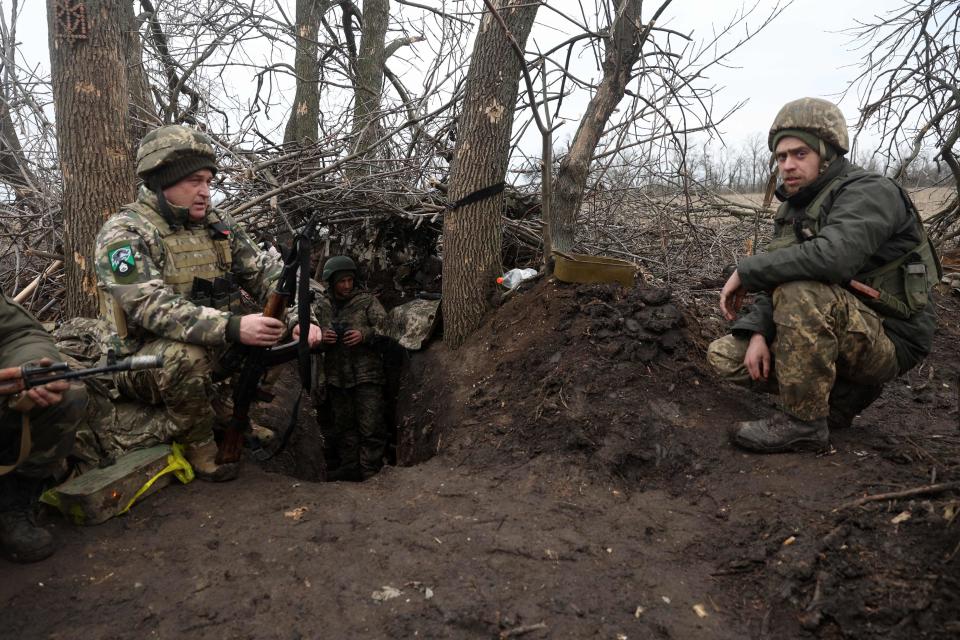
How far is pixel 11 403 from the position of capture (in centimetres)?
238

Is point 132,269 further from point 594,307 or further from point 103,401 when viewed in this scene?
point 594,307

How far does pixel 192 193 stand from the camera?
10.5ft

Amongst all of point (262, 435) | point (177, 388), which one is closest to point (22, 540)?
point (177, 388)

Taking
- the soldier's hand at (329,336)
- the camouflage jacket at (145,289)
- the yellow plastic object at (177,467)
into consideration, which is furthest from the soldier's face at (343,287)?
the yellow plastic object at (177,467)

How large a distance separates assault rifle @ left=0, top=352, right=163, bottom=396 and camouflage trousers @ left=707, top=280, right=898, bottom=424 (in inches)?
106

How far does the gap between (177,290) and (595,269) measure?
2.64 metres

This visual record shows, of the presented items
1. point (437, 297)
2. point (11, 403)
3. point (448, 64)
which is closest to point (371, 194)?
point (437, 297)

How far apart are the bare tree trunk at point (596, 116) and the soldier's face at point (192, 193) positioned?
2.41 metres

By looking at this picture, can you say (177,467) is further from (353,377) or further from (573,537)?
(353,377)

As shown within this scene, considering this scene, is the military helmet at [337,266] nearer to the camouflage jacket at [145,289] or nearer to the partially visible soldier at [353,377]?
the partially visible soldier at [353,377]

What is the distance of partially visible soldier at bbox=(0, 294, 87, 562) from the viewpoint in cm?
241

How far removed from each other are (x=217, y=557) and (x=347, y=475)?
3118 millimetres

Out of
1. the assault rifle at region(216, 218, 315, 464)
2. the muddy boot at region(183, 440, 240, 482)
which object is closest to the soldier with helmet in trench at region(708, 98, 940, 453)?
the assault rifle at region(216, 218, 315, 464)

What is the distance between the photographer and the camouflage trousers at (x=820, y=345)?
2.78m
